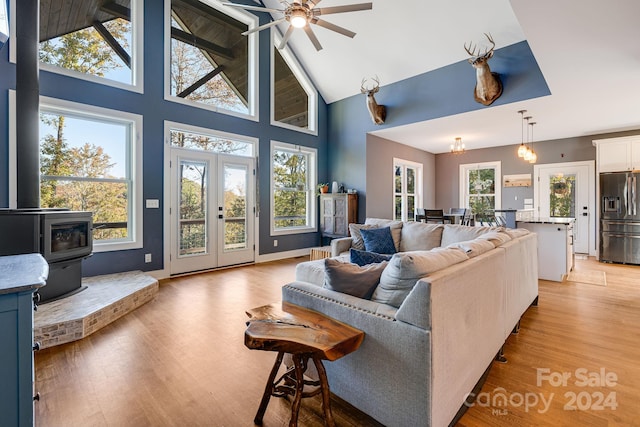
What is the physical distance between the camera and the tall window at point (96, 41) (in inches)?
150

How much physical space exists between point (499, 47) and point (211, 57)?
4.83 meters

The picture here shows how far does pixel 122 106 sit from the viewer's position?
420 cm

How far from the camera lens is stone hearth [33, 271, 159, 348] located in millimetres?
2438

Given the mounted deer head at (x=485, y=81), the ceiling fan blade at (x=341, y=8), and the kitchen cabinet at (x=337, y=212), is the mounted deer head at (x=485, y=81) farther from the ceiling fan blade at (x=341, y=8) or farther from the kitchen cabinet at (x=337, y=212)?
the kitchen cabinet at (x=337, y=212)

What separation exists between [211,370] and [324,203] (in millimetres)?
4950

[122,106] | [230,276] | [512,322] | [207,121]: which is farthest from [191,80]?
[512,322]

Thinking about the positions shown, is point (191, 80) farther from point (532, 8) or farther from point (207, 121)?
point (532, 8)

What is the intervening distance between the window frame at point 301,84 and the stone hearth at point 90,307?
12.8 ft

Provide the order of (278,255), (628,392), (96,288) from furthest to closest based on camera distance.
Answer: (278,255)
(96,288)
(628,392)

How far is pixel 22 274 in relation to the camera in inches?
46.2

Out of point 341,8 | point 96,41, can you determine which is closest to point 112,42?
point 96,41

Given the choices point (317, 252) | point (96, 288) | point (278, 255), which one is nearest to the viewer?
point (96, 288)

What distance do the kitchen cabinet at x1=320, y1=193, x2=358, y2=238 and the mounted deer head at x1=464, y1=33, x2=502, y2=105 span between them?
289 centimetres

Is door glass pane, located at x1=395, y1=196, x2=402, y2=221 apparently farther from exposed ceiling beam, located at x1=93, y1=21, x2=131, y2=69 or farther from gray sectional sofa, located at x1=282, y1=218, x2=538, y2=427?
exposed ceiling beam, located at x1=93, y1=21, x2=131, y2=69
